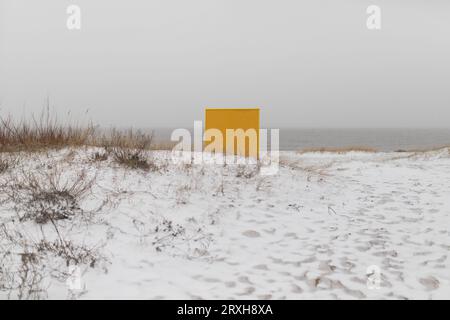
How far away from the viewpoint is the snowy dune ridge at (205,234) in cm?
382

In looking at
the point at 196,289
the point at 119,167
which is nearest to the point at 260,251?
the point at 196,289

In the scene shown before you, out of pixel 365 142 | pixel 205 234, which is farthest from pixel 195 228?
pixel 365 142

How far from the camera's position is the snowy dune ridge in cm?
382

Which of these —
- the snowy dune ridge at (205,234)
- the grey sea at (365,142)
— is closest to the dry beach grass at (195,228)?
the snowy dune ridge at (205,234)

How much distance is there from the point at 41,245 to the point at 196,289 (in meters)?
1.76

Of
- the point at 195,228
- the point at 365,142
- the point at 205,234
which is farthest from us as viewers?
the point at 365,142

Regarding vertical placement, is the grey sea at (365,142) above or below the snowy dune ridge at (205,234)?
below

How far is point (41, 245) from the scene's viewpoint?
430 cm

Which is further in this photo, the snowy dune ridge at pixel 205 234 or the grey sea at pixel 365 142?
the grey sea at pixel 365 142

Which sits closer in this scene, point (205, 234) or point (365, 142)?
point (205, 234)

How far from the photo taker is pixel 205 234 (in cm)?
513

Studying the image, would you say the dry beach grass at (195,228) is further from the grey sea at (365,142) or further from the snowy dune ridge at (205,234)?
the grey sea at (365,142)

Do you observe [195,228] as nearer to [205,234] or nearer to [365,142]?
[205,234]

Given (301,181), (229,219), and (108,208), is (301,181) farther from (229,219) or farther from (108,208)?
(108,208)
